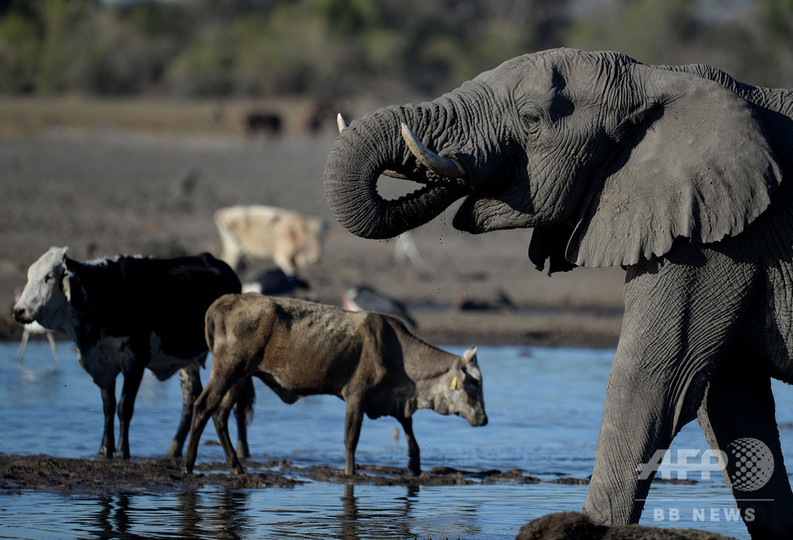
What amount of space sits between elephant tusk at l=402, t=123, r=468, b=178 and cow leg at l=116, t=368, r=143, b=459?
4576mm

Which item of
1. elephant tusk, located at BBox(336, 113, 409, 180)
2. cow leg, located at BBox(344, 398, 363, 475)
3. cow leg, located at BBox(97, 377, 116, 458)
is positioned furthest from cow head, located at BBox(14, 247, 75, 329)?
elephant tusk, located at BBox(336, 113, 409, 180)

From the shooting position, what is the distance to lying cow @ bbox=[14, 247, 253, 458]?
9.63m

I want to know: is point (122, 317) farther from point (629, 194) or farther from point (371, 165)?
point (629, 194)

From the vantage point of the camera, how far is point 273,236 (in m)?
21.0

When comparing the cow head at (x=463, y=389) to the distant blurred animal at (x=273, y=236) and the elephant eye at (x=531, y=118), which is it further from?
the distant blurred animal at (x=273, y=236)

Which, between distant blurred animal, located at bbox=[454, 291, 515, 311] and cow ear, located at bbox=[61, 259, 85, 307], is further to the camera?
distant blurred animal, located at bbox=[454, 291, 515, 311]

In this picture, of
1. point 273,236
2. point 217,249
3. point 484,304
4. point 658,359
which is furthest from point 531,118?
point 217,249

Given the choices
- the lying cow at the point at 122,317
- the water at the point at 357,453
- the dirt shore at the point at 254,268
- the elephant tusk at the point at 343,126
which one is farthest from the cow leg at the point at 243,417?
the dirt shore at the point at 254,268

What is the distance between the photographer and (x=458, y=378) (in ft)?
32.5

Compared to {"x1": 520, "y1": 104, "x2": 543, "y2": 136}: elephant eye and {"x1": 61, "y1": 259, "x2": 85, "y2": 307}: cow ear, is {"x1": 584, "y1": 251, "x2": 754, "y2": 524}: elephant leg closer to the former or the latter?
{"x1": 520, "y1": 104, "x2": 543, "y2": 136}: elephant eye

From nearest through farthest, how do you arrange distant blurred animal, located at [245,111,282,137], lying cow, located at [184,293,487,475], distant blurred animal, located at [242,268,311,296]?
1. lying cow, located at [184,293,487,475]
2. distant blurred animal, located at [242,268,311,296]
3. distant blurred animal, located at [245,111,282,137]

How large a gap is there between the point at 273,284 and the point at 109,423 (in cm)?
571

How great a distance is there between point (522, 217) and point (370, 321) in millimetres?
4092

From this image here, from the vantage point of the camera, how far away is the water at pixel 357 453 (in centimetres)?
759
